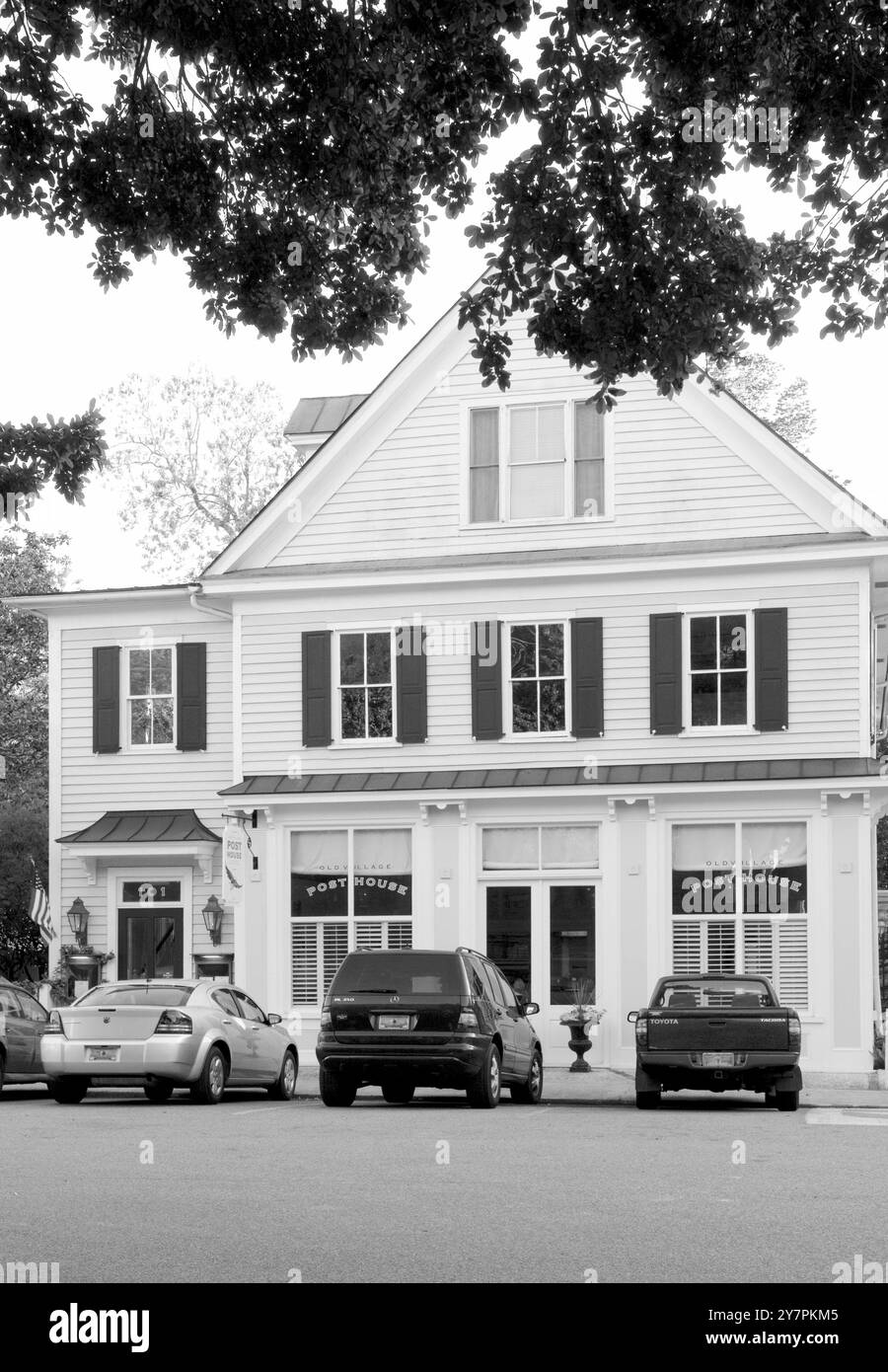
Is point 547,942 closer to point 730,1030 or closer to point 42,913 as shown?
point 730,1030

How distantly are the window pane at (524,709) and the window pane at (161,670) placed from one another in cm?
596

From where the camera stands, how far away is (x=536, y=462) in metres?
27.9

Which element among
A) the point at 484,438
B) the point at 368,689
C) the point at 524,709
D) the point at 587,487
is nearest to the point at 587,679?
the point at 524,709

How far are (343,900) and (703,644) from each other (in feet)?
21.2

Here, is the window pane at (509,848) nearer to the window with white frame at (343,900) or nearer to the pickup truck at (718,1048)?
the window with white frame at (343,900)

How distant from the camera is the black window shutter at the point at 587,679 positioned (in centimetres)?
2703

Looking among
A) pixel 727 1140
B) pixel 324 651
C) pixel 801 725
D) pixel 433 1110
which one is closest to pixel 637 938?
pixel 801 725

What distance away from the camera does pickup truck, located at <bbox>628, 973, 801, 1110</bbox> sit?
63.6 feet

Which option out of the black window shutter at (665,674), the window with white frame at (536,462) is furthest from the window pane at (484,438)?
the black window shutter at (665,674)

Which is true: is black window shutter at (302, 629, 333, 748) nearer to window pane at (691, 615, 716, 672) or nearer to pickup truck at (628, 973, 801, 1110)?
window pane at (691, 615, 716, 672)

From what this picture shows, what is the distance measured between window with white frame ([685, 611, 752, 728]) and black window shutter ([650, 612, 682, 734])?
17 centimetres
